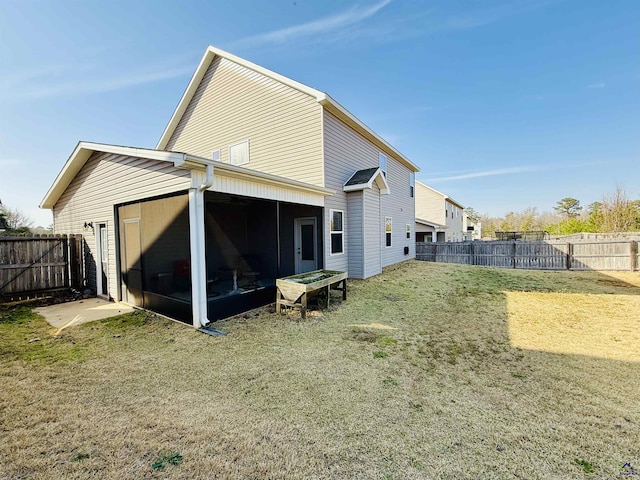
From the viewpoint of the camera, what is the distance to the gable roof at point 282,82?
8836 mm

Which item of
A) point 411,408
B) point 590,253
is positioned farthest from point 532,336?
point 590,253

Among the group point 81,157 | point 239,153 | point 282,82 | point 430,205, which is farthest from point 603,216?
point 81,157

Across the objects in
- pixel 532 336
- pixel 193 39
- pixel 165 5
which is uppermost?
pixel 193 39

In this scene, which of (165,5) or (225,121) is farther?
(225,121)

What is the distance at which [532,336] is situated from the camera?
495 centimetres

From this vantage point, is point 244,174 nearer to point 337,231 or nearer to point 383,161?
point 337,231

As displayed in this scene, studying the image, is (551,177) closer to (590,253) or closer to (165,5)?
(590,253)

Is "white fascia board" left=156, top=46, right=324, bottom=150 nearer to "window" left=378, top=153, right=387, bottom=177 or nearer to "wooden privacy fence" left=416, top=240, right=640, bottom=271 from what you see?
"window" left=378, top=153, right=387, bottom=177

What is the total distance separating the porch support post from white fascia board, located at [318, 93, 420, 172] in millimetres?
5283

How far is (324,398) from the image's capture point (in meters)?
3.00

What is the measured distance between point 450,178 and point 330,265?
1414 inches

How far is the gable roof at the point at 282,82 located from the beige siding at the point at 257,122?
0.55 feet

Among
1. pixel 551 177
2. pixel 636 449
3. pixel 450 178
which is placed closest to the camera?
pixel 636 449

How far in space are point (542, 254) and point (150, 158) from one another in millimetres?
16910
